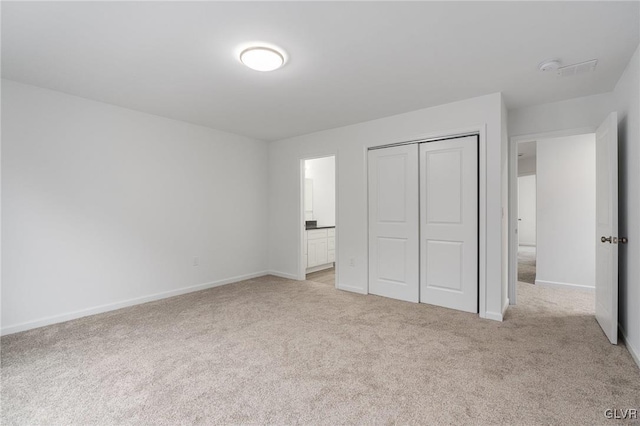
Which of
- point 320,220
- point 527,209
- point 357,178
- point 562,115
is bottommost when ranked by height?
point 320,220

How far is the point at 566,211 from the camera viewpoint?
15.1ft

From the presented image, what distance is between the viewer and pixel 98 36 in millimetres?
2180

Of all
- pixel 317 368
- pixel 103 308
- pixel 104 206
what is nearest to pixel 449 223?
pixel 317 368

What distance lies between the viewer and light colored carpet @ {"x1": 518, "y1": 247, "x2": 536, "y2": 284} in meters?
5.18

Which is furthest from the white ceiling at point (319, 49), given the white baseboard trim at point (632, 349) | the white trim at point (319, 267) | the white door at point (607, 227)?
the white trim at point (319, 267)

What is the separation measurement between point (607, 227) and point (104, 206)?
5.29 metres

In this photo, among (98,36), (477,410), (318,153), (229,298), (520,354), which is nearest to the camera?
(477,410)

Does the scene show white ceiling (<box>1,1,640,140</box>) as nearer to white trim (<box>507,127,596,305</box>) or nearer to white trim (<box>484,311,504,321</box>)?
white trim (<box>507,127,596,305</box>)

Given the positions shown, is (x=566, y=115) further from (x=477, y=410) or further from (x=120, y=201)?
(x=120, y=201)

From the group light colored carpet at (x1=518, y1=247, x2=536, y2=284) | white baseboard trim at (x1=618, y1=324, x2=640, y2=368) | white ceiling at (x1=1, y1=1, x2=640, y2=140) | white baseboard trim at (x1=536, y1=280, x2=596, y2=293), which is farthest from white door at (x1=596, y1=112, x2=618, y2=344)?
light colored carpet at (x1=518, y1=247, x2=536, y2=284)

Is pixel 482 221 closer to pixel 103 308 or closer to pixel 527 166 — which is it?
pixel 103 308

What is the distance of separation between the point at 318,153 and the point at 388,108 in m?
1.45

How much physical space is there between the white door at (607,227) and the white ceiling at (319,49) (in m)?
0.61

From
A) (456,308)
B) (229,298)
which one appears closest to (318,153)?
(229,298)
